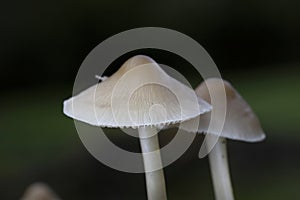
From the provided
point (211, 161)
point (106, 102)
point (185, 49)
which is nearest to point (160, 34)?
point (185, 49)

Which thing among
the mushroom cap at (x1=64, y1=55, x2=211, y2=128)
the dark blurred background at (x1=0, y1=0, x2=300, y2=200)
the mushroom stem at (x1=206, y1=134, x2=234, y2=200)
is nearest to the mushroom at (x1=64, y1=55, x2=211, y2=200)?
the mushroom cap at (x1=64, y1=55, x2=211, y2=128)

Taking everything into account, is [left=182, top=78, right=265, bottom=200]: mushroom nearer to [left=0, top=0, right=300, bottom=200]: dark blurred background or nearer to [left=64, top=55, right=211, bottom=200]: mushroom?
[left=64, top=55, right=211, bottom=200]: mushroom

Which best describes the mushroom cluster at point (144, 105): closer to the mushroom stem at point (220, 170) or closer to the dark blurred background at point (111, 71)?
the mushroom stem at point (220, 170)

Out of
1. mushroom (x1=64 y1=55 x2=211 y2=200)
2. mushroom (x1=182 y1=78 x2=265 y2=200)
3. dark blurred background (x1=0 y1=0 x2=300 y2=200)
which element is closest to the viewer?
mushroom (x1=64 y1=55 x2=211 y2=200)

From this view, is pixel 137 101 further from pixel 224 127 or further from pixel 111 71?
pixel 111 71

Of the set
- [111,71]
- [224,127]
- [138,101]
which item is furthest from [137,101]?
[111,71]

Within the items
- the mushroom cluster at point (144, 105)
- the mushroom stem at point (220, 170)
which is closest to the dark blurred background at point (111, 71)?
the mushroom stem at point (220, 170)

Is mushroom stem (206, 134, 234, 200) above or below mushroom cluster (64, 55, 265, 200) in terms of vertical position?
below
